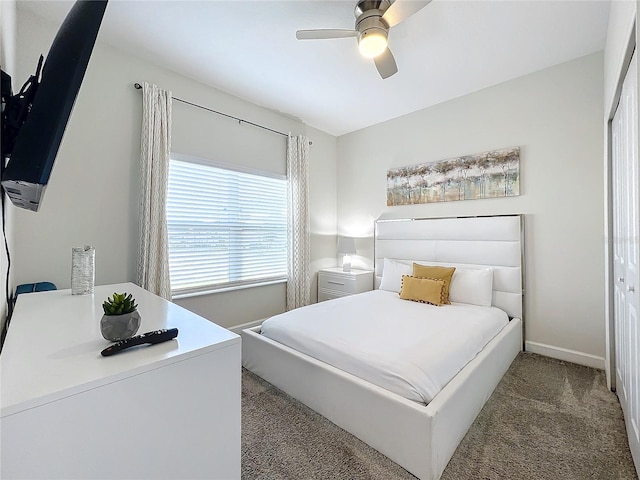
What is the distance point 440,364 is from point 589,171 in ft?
7.50

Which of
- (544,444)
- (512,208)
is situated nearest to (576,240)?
(512,208)

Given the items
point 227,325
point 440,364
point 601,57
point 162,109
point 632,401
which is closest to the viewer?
point 632,401

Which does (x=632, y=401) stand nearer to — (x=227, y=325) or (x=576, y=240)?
(x=576, y=240)

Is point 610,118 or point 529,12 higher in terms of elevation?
point 529,12

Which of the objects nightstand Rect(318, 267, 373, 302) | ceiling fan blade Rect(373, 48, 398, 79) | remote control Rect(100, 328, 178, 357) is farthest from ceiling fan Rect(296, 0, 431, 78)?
nightstand Rect(318, 267, 373, 302)

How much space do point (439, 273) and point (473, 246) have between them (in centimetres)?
49

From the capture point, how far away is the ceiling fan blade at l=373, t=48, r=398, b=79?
Answer: 215cm

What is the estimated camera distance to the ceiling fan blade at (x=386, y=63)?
215cm

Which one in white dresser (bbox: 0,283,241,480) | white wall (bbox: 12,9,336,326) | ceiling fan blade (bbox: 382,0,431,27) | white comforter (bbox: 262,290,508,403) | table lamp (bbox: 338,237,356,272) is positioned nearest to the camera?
white dresser (bbox: 0,283,241,480)

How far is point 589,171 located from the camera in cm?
253

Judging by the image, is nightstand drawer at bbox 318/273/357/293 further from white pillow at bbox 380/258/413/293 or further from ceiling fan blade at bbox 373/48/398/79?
ceiling fan blade at bbox 373/48/398/79

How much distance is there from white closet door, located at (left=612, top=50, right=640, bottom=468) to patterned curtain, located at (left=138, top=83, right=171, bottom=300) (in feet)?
10.1

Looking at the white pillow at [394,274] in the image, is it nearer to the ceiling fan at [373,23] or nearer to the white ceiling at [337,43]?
the white ceiling at [337,43]

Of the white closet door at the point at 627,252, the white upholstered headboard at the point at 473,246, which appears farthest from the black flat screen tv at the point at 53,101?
the white upholstered headboard at the point at 473,246
